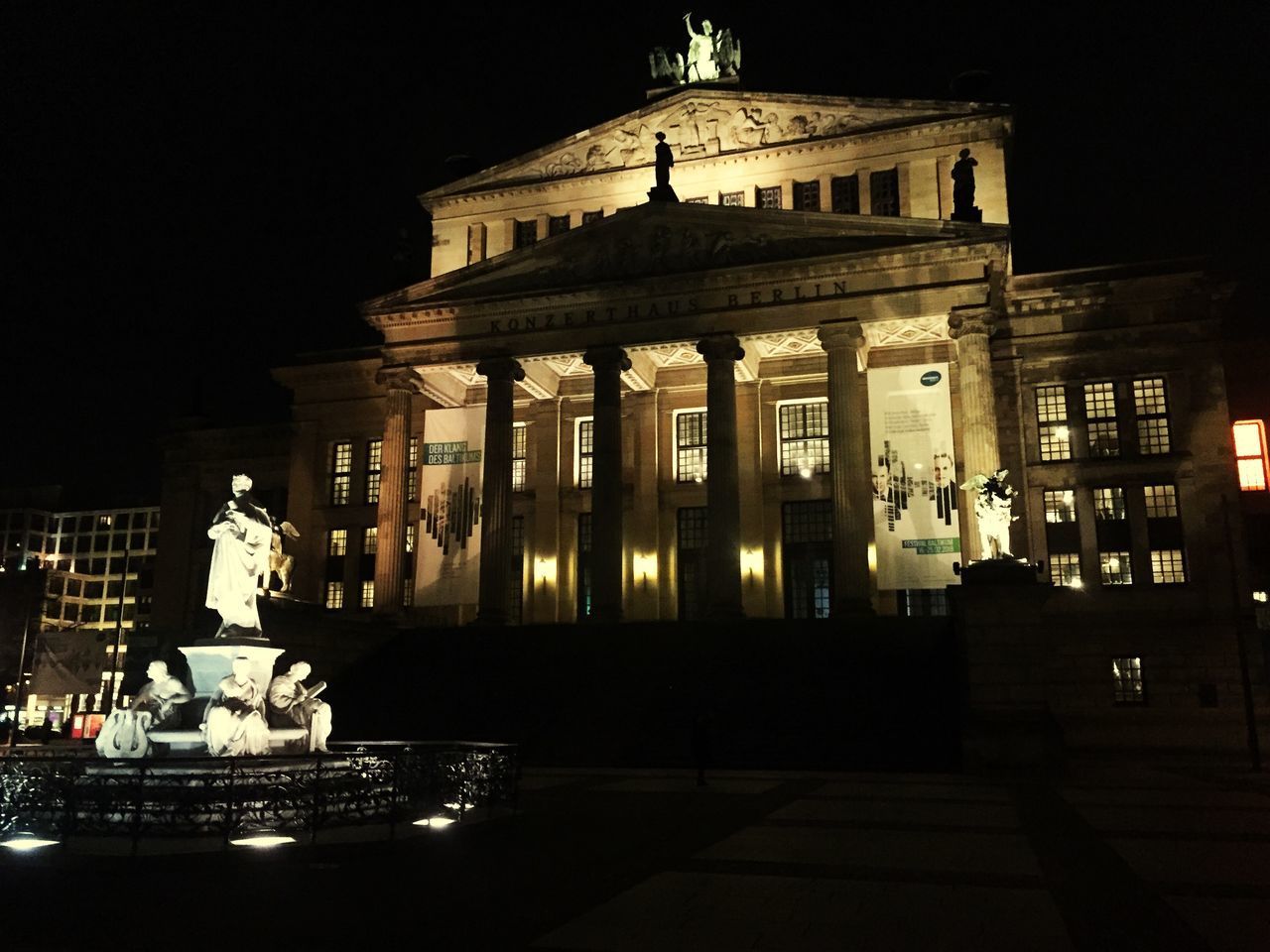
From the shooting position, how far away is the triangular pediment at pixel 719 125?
1694 inches

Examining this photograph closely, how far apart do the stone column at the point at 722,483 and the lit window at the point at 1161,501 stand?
16.1 meters

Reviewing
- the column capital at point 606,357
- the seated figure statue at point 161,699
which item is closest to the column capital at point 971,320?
the column capital at point 606,357

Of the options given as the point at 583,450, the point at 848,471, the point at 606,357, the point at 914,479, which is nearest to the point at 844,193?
the point at 606,357

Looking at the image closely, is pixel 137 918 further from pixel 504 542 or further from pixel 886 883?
pixel 504 542

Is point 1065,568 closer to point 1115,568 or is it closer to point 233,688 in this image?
point 1115,568

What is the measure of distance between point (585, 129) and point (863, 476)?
66.9 ft

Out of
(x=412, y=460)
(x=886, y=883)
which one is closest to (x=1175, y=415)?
(x=412, y=460)

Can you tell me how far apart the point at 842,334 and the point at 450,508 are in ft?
52.0

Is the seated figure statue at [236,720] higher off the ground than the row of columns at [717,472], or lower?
lower

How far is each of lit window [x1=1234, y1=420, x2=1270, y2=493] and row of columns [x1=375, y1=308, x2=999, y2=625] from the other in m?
8.72

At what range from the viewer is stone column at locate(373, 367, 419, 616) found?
41.3m

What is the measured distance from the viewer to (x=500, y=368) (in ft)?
136

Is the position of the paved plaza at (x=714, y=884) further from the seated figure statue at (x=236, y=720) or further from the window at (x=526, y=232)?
the window at (x=526, y=232)

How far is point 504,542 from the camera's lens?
3953 cm
